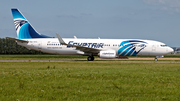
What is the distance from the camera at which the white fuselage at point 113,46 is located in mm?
35406

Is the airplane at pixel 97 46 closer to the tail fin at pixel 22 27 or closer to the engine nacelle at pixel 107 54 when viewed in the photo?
the tail fin at pixel 22 27

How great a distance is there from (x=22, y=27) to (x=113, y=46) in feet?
49.7

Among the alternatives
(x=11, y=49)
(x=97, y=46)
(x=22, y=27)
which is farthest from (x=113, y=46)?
(x=11, y=49)

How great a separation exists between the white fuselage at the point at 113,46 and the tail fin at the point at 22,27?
1472mm

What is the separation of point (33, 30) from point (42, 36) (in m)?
1.75

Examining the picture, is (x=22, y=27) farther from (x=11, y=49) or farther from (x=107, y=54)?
(x=11, y=49)

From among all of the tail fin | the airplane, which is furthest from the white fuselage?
the tail fin

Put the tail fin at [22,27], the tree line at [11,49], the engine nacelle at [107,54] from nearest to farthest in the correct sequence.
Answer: the engine nacelle at [107,54]
the tail fin at [22,27]
the tree line at [11,49]

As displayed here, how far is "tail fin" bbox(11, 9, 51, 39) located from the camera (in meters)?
37.5

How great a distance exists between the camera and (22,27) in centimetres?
3762

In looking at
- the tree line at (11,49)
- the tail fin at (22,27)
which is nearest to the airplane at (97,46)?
the tail fin at (22,27)

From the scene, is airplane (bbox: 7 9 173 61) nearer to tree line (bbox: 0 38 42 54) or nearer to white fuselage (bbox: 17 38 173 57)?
white fuselage (bbox: 17 38 173 57)

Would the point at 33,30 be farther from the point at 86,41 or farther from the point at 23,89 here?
the point at 23,89

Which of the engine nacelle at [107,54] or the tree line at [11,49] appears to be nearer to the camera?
the engine nacelle at [107,54]
